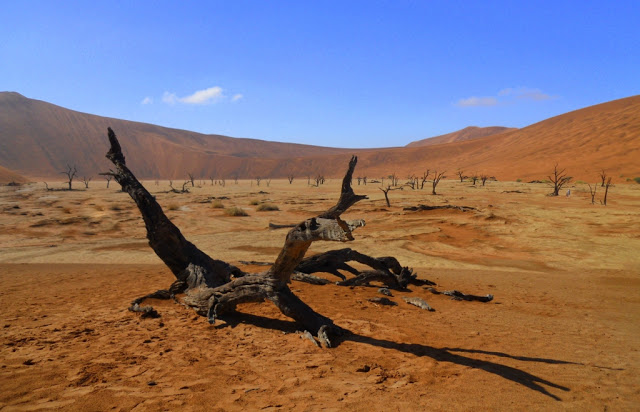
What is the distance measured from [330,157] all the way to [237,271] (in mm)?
95981

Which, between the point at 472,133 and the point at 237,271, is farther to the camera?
the point at 472,133

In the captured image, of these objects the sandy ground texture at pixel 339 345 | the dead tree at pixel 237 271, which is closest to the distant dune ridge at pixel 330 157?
the sandy ground texture at pixel 339 345

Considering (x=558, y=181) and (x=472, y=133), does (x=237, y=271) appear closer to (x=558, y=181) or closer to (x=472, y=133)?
(x=558, y=181)

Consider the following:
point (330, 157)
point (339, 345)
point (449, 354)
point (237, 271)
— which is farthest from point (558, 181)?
point (330, 157)

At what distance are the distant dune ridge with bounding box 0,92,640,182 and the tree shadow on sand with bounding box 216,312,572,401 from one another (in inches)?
1693

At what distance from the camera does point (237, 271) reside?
22.8ft

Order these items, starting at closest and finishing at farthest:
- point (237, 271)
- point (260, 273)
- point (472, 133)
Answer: point (260, 273), point (237, 271), point (472, 133)

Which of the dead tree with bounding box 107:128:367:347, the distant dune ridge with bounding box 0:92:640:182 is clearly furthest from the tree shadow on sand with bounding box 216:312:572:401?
the distant dune ridge with bounding box 0:92:640:182

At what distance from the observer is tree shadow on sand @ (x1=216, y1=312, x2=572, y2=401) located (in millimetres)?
3655

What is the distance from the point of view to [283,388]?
3502 millimetres

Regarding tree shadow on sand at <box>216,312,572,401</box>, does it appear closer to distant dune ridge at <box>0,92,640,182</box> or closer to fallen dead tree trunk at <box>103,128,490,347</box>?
fallen dead tree trunk at <box>103,128,490,347</box>

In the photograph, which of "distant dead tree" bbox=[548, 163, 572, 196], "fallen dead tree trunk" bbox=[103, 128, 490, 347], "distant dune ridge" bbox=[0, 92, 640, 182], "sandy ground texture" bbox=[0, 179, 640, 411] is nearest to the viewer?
"sandy ground texture" bbox=[0, 179, 640, 411]

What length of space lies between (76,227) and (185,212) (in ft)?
18.9

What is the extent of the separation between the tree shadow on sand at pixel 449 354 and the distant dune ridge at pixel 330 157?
4300cm
